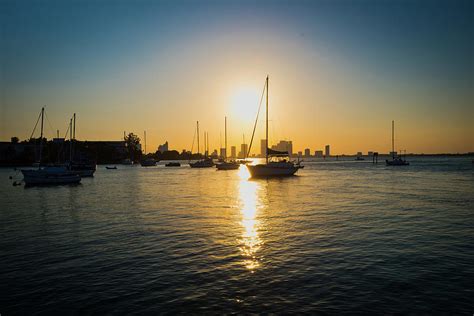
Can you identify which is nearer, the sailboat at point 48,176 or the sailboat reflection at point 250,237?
the sailboat reflection at point 250,237

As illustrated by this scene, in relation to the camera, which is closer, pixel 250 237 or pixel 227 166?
pixel 250 237

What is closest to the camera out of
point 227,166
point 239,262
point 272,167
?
point 239,262

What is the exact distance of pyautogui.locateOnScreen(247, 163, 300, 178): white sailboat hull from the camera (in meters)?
69.9

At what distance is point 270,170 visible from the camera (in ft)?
232

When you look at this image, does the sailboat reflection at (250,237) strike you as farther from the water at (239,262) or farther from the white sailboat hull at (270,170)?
the white sailboat hull at (270,170)

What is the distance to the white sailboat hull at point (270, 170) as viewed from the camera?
6988cm

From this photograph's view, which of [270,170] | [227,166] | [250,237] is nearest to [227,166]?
[227,166]

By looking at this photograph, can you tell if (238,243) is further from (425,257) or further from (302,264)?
(425,257)

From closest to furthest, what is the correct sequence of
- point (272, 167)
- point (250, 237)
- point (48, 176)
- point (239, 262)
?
point (239, 262) → point (250, 237) → point (48, 176) → point (272, 167)

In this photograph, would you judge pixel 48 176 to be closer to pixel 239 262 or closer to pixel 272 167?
pixel 272 167

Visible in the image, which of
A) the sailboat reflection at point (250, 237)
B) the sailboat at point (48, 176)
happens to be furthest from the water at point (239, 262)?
the sailboat at point (48, 176)

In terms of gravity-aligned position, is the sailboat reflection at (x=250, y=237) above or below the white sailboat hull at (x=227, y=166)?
below

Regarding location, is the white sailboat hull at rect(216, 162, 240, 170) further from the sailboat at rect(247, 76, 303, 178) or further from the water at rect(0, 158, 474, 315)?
the water at rect(0, 158, 474, 315)

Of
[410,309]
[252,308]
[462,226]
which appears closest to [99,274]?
[252,308]
